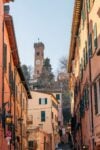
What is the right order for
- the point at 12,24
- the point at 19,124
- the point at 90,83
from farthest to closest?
the point at 19,124 → the point at 12,24 → the point at 90,83

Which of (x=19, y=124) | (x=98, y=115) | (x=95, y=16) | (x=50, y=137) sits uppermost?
(x=95, y=16)

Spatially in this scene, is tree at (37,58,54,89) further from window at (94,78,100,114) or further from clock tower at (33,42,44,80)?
window at (94,78,100,114)

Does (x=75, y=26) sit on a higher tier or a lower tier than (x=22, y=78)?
higher

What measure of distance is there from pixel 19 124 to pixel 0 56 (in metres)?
19.0

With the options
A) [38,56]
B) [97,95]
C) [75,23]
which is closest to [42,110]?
[75,23]

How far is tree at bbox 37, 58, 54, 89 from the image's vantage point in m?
122

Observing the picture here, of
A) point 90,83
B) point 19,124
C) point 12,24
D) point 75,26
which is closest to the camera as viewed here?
point 90,83

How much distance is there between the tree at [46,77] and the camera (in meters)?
122

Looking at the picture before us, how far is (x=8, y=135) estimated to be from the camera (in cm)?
2602

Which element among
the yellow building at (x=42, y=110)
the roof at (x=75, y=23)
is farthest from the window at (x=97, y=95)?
the yellow building at (x=42, y=110)

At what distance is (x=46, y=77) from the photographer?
441 feet

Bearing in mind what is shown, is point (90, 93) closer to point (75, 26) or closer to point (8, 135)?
point (8, 135)

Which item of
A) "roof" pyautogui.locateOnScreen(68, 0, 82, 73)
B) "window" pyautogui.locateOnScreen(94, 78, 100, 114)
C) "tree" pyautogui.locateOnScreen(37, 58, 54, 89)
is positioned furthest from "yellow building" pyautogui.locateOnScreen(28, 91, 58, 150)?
"window" pyautogui.locateOnScreen(94, 78, 100, 114)

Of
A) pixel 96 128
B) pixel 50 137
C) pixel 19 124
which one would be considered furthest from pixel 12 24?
pixel 50 137
